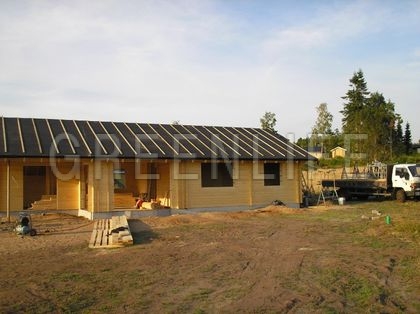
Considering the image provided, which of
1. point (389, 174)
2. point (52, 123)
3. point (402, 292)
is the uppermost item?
point (52, 123)

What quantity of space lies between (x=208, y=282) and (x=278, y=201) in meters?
14.0

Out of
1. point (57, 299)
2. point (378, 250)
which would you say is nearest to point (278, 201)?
point (378, 250)

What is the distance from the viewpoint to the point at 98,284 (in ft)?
26.8

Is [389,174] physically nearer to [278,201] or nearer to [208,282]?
[278,201]

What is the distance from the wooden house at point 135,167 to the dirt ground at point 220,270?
2845 mm

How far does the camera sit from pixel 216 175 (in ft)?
68.6

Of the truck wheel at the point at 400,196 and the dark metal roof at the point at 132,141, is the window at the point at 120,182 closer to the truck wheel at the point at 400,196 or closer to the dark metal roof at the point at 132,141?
the dark metal roof at the point at 132,141

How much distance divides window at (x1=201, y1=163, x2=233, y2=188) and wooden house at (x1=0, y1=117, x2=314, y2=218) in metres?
0.04

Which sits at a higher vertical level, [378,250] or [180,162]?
[180,162]

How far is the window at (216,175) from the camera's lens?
20.7 m

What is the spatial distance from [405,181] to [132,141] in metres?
14.3

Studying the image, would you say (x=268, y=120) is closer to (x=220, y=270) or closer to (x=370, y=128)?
(x=370, y=128)

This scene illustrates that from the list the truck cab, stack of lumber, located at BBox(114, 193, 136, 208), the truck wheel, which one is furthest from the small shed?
stack of lumber, located at BBox(114, 193, 136, 208)

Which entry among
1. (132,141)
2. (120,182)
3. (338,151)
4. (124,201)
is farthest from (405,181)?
(338,151)
